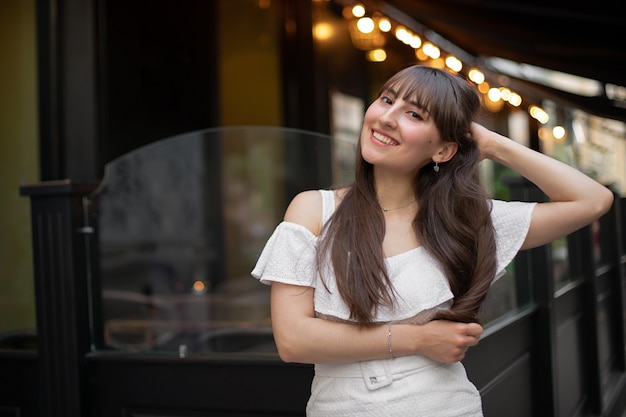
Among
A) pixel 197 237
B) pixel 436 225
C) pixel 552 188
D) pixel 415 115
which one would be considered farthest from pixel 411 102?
pixel 197 237

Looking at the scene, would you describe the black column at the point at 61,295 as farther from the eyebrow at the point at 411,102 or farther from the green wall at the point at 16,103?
the eyebrow at the point at 411,102

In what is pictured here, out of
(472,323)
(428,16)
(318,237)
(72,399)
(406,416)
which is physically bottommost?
(72,399)

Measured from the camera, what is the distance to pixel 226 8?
25.7 ft

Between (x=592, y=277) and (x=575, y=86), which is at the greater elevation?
(x=575, y=86)

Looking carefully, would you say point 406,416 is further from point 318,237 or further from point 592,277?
point 592,277

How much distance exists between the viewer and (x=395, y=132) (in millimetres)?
1651

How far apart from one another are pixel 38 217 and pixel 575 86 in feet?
66.4

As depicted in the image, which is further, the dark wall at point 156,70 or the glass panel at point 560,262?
the dark wall at point 156,70

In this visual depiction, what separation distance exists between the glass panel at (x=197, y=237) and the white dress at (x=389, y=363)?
150 centimetres

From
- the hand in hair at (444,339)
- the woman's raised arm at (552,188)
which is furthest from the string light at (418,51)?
the hand in hair at (444,339)

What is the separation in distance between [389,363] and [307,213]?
13.9 inches

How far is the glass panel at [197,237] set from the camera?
14.2ft

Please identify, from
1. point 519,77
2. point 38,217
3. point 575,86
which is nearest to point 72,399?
point 38,217

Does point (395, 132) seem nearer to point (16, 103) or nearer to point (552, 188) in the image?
point (552, 188)
